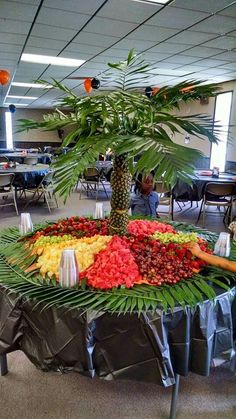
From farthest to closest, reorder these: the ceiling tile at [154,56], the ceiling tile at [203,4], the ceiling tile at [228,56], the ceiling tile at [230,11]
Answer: the ceiling tile at [154,56]
the ceiling tile at [228,56]
the ceiling tile at [230,11]
the ceiling tile at [203,4]

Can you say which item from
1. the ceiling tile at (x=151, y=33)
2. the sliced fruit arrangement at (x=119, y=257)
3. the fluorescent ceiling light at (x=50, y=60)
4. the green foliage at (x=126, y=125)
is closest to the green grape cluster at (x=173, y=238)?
the sliced fruit arrangement at (x=119, y=257)

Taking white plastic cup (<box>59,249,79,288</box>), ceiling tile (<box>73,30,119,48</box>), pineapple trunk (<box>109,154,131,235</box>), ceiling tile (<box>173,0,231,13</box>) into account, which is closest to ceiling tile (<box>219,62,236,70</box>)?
ceiling tile (<box>73,30,119,48</box>)

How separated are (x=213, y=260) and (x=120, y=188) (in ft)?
1.91

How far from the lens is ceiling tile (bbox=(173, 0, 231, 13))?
3.44 meters

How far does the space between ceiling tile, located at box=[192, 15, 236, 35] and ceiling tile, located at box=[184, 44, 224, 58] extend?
748mm

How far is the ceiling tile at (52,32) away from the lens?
173 inches

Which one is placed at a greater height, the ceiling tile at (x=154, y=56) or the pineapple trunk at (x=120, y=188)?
the ceiling tile at (x=154, y=56)

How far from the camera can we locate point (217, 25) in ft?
13.5

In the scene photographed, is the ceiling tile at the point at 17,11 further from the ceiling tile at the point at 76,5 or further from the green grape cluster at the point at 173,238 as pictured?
the green grape cluster at the point at 173,238

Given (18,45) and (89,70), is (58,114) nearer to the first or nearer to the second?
(18,45)

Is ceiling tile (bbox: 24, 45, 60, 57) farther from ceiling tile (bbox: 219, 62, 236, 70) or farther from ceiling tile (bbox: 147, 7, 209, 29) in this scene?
ceiling tile (bbox: 219, 62, 236, 70)

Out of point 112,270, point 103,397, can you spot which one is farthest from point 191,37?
point 103,397

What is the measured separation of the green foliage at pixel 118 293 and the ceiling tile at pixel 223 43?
14.2ft

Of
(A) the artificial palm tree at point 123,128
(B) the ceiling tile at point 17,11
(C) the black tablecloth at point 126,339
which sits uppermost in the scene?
(B) the ceiling tile at point 17,11
